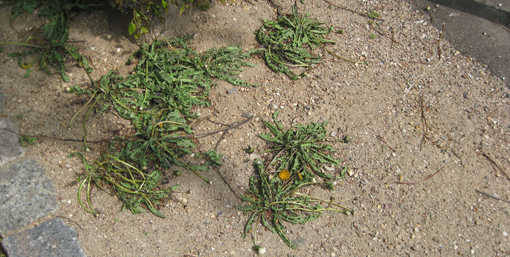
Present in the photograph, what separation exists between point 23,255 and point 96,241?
0.40 meters

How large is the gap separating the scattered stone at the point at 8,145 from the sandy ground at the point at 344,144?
7cm

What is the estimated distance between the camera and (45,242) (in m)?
2.13

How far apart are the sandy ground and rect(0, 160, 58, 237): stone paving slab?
70 millimetres

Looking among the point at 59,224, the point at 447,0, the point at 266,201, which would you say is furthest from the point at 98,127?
the point at 447,0

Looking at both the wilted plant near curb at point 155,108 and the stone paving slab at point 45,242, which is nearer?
the stone paving slab at point 45,242

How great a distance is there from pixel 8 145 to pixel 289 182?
1933mm

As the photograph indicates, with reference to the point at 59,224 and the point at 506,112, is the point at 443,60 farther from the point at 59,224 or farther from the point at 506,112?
the point at 59,224

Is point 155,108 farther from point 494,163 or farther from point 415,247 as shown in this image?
point 494,163

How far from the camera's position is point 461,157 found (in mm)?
2645

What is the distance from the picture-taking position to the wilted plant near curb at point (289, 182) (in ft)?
7.63

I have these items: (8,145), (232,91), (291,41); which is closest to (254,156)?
(232,91)

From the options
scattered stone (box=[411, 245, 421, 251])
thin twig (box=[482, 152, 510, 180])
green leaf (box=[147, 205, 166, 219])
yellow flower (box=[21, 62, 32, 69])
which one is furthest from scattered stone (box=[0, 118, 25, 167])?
thin twig (box=[482, 152, 510, 180])

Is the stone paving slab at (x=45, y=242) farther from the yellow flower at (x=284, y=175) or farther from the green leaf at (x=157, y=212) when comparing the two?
the yellow flower at (x=284, y=175)

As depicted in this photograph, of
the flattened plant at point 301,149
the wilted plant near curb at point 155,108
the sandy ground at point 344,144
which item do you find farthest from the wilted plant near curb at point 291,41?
the flattened plant at point 301,149
